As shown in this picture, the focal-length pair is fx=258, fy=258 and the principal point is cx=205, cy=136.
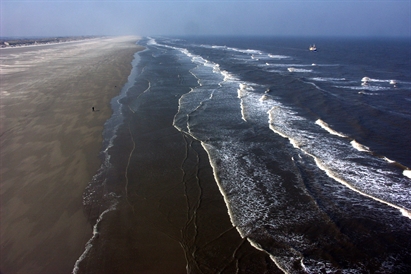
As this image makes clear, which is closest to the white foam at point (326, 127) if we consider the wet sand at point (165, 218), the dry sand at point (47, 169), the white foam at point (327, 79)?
the wet sand at point (165, 218)

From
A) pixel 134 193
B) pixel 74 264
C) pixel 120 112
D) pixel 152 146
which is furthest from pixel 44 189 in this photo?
pixel 120 112

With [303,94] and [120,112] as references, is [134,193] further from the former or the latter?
→ [303,94]

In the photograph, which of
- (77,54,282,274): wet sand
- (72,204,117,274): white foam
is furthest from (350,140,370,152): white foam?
(72,204,117,274): white foam

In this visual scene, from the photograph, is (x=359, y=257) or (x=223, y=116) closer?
(x=359, y=257)

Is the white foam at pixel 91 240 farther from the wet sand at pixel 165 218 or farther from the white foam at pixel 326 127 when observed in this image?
the white foam at pixel 326 127

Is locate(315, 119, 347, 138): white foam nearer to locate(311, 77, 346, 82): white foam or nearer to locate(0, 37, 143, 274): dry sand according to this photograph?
locate(0, 37, 143, 274): dry sand
